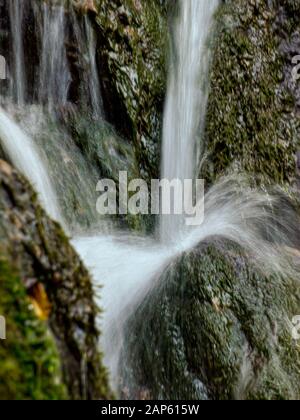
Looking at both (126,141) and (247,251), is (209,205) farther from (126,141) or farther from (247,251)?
(126,141)

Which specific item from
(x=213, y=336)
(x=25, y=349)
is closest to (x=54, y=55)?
(x=213, y=336)

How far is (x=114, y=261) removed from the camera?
4004 mm

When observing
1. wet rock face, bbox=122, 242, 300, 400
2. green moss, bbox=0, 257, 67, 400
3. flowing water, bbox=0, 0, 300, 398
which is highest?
flowing water, bbox=0, 0, 300, 398

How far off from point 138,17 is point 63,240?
10.7 ft

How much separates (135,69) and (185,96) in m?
0.58

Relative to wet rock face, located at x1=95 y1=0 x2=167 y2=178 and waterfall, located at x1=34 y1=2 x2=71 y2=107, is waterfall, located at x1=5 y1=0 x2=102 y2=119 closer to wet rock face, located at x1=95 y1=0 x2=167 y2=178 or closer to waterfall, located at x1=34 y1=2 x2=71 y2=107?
waterfall, located at x1=34 y1=2 x2=71 y2=107

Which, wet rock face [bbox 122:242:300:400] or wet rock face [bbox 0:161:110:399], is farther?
wet rock face [bbox 122:242:300:400]

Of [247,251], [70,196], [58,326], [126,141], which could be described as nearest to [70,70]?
[126,141]

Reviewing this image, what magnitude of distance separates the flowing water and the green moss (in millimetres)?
1499

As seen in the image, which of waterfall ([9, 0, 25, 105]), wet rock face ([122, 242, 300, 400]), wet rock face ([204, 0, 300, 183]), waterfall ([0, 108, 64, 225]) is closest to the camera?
wet rock face ([122, 242, 300, 400])

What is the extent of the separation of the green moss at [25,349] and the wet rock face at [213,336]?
5.17 ft

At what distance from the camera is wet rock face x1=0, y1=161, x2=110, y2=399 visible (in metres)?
1.96

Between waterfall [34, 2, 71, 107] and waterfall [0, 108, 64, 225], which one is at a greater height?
waterfall [34, 2, 71, 107]

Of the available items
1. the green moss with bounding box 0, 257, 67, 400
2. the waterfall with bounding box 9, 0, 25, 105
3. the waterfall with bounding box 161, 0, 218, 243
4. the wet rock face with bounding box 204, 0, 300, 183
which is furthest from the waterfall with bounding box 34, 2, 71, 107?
the green moss with bounding box 0, 257, 67, 400
